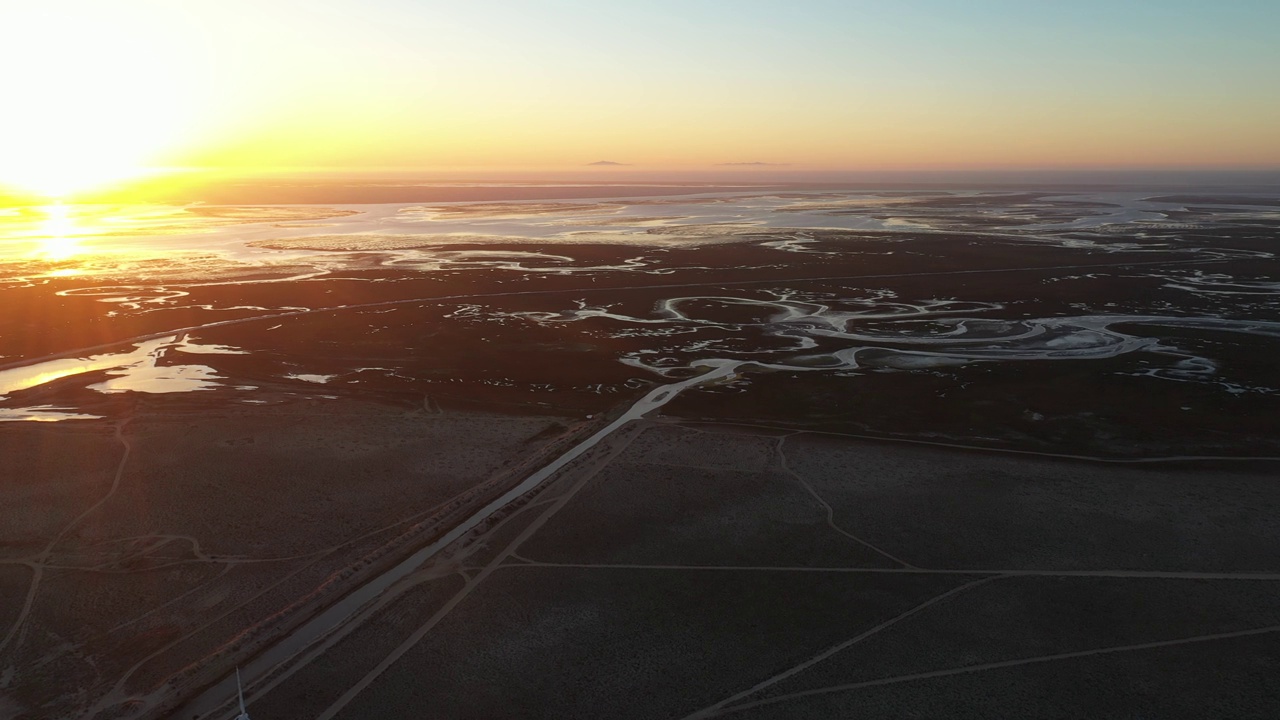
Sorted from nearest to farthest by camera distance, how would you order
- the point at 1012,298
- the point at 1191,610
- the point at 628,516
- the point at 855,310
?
the point at 1191,610 → the point at 628,516 → the point at 855,310 → the point at 1012,298

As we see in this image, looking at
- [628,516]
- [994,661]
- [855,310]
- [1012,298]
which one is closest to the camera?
[994,661]

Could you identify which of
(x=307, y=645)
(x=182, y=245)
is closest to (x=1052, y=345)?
(x=307, y=645)

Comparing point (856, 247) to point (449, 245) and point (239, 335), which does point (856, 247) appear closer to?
point (449, 245)

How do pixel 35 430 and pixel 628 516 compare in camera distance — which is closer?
pixel 628 516

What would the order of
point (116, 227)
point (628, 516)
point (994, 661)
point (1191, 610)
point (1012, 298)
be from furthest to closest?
point (116, 227)
point (1012, 298)
point (628, 516)
point (1191, 610)
point (994, 661)

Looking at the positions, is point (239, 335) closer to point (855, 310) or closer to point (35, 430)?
point (35, 430)

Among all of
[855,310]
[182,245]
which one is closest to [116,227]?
[182,245]
